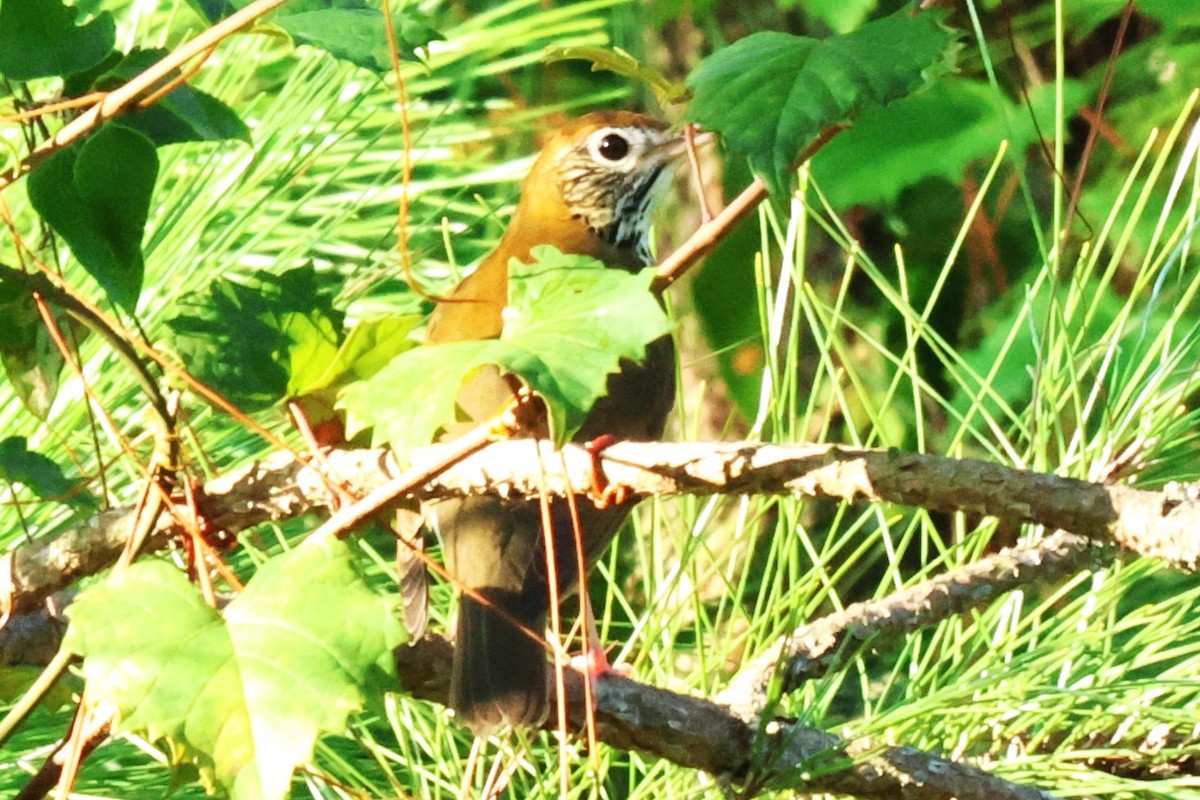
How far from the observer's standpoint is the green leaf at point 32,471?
2.46 feet

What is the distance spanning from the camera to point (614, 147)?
6.62ft

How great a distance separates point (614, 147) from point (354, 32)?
4.58 ft

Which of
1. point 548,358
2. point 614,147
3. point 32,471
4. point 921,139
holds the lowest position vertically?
point 921,139

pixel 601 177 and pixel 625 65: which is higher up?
pixel 625 65

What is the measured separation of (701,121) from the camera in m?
0.63

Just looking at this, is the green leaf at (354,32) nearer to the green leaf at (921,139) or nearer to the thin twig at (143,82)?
the thin twig at (143,82)

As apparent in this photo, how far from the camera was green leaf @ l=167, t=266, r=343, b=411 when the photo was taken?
2.42 feet

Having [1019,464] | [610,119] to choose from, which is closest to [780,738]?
[1019,464]

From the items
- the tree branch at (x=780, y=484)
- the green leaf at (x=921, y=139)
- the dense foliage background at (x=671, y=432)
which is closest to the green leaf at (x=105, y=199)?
the dense foliage background at (x=671, y=432)

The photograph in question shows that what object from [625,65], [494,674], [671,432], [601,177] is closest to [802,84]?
[625,65]

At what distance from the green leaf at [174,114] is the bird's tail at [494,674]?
0.28 m

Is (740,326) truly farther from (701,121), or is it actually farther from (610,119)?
(701,121)

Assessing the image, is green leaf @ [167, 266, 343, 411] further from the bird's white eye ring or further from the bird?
the bird's white eye ring

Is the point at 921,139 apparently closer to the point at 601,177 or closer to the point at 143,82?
the point at 601,177
